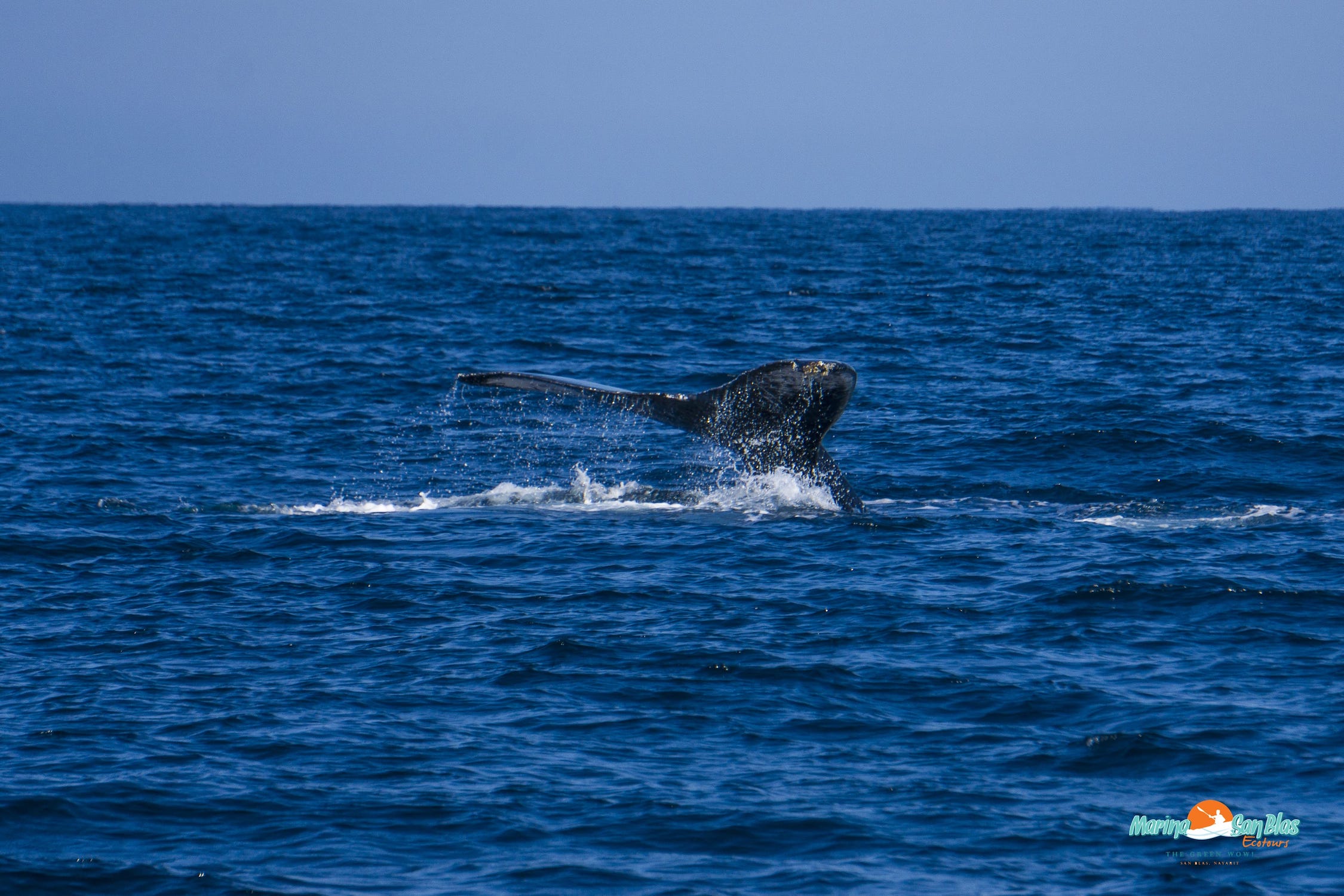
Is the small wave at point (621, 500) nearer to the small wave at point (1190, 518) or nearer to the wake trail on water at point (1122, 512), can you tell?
the wake trail on water at point (1122, 512)

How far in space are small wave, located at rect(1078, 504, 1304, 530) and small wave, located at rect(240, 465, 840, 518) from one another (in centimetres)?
308

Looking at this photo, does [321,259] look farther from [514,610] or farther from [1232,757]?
[1232,757]

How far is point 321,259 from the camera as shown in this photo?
67000mm

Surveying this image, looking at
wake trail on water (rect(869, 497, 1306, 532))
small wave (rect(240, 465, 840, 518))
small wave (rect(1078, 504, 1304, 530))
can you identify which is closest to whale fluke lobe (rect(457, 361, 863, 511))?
small wave (rect(240, 465, 840, 518))

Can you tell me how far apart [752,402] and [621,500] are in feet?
14.1

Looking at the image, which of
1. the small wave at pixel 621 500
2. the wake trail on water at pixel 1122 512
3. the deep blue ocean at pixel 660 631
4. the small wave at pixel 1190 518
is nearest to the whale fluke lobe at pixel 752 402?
the deep blue ocean at pixel 660 631

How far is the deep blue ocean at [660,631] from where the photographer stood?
28.7 ft

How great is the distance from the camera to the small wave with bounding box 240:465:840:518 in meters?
16.9

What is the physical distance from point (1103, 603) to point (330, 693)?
6573mm

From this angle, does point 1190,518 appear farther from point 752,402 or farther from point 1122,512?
point 752,402

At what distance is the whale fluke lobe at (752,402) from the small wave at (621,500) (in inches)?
52.3

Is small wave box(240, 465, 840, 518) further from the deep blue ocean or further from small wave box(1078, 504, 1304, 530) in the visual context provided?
small wave box(1078, 504, 1304, 530)

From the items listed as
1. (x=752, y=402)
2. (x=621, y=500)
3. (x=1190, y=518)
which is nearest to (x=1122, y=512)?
(x=1190, y=518)

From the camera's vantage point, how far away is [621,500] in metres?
18.1
